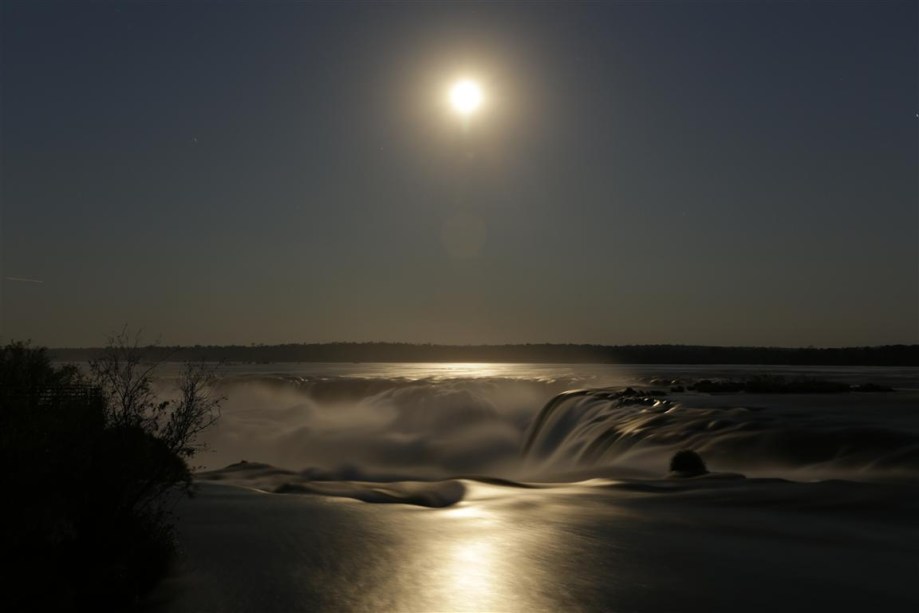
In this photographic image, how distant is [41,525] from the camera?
7.28m

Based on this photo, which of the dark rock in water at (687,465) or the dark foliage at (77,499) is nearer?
the dark foliage at (77,499)

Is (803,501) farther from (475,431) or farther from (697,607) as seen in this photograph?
(475,431)

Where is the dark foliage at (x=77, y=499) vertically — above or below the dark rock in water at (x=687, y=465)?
above

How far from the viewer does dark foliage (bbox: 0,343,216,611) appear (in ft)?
22.5

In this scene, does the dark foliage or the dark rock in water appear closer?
the dark foliage

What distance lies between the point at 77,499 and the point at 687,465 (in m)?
14.1

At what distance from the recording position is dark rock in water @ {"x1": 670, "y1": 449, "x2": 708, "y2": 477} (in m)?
17.8

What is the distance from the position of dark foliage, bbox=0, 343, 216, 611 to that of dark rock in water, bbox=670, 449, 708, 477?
12426 millimetres

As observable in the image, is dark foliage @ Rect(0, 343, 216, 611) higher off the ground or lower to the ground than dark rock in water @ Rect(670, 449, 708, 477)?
higher

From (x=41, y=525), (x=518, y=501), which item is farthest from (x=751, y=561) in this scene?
(x=41, y=525)

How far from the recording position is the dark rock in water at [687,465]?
17.8 meters

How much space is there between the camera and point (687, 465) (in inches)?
707

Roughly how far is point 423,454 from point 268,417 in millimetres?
17643

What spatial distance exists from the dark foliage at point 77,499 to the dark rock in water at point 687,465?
40.8 feet
